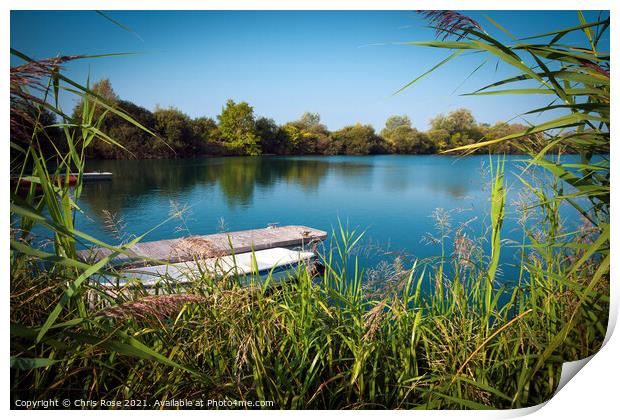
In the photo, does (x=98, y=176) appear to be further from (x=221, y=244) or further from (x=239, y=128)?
(x=221, y=244)

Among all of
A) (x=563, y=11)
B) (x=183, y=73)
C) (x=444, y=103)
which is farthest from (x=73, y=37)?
(x=563, y=11)

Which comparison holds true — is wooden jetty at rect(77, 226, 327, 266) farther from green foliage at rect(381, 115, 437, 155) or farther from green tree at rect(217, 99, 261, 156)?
green foliage at rect(381, 115, 437, 155)

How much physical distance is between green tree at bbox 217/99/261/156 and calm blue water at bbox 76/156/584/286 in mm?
89

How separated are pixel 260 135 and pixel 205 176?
1.53 feet

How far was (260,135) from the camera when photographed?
8.46 ft

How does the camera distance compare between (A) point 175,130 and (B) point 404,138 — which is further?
(B) point 404,138

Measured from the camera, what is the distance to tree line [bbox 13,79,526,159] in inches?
88.7

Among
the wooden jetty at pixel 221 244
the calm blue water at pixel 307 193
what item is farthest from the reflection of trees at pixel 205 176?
the wooden jetty at pixel 221 244

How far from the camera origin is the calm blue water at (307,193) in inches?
97.3

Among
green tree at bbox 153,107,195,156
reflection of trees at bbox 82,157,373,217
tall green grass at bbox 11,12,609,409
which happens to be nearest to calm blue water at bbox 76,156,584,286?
reflection of trees at bbox 82,157,373,217

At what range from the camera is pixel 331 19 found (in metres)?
1.90

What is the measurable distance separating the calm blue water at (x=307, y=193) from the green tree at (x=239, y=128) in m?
0.09

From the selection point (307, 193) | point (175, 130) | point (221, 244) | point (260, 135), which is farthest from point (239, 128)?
point (221, 244)
